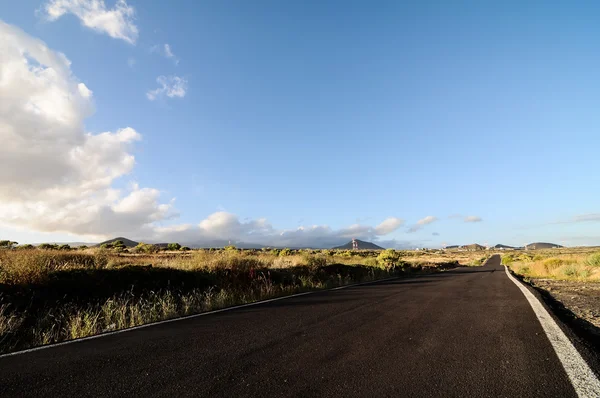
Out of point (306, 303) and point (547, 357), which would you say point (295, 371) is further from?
point (306, 303)

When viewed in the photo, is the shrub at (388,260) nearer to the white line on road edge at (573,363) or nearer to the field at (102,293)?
the field at (102,293)

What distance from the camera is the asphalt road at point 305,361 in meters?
3.12

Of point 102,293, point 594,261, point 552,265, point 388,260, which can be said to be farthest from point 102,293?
point 552,265

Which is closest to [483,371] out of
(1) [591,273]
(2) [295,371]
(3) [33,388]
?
(2) [295,371]

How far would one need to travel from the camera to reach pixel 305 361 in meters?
3.84

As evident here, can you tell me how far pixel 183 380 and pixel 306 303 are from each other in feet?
18.2

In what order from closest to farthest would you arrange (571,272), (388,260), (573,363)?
(573,363) → (571,272) → (388,260)

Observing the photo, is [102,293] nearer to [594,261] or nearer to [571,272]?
[571,272]

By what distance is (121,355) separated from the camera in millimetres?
Result: 4180

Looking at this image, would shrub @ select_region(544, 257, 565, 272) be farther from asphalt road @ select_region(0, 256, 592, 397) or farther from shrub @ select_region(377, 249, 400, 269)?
asphalt road @ select_region(0, 256, 592, 397)

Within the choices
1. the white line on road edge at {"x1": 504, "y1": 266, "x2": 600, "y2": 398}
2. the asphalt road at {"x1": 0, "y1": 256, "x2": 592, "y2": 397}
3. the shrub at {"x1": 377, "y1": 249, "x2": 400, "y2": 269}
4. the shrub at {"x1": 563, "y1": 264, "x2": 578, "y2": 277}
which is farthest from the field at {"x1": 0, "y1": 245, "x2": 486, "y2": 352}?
the shrub at {"x1": 563, "y1": 264, "x2": 578, "y2": 277}

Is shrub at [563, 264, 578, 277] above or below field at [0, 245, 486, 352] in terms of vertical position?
below

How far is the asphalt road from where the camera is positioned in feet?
10.2

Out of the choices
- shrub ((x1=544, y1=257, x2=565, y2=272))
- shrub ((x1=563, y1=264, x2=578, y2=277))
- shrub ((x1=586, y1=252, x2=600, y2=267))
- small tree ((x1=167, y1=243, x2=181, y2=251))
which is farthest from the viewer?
small tree ((x1=167, y1=243, x2=181, y2=251))
